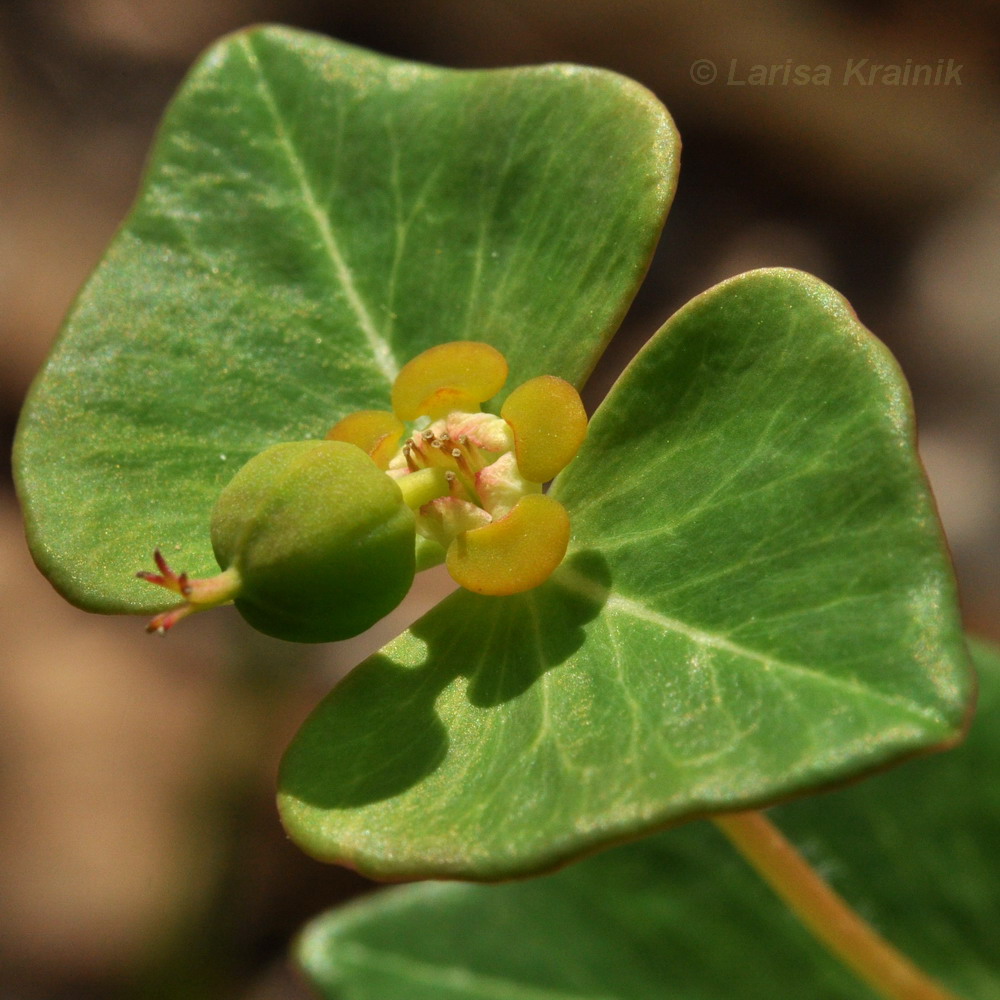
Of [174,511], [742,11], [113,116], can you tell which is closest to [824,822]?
[174,511]

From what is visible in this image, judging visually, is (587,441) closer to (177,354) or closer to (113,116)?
(177,354)

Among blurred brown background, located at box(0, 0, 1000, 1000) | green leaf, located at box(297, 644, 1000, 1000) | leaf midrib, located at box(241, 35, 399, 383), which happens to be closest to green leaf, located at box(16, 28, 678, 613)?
leaf midrib, located at box(241, 35, 399, 383)

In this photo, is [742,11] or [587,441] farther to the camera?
[742,11]

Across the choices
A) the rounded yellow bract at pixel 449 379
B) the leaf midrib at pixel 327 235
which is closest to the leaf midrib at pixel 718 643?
the rounded yellow bract at pixel 449 379

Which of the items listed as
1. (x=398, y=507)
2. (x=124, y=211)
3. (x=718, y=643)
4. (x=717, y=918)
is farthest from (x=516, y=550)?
(x=124, y=211)

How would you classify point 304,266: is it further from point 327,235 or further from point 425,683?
point 425,683

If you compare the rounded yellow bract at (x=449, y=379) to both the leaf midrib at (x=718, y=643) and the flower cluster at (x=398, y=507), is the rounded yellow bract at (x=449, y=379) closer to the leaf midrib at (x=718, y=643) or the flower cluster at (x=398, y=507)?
the flower cluster at (x=398, y=507)

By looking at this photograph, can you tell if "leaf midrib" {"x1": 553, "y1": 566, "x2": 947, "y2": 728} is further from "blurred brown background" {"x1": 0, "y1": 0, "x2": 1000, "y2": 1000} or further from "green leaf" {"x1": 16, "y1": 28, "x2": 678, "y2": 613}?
"blurred brown background" {"x1": 0, "y1": 0, "x2": 1000, "y2": 1000}
